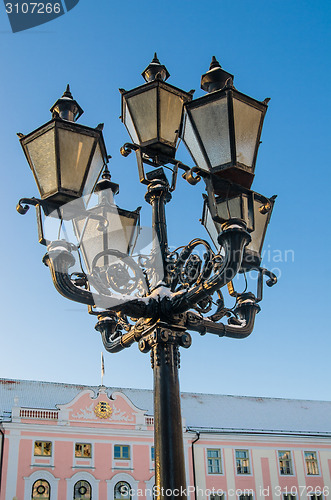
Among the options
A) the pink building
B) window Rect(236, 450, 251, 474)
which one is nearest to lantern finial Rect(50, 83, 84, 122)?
the pink building

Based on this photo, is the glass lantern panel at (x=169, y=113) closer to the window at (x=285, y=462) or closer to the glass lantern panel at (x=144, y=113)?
the glass lantern panel at (x=144, y=113)

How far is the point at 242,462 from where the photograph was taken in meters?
25.2

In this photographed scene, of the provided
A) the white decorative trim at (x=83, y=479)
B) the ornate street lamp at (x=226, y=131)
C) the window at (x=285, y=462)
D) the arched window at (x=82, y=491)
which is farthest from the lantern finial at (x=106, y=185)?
the window at (x=285, y=462)

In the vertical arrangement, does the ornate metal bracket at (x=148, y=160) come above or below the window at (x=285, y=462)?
below

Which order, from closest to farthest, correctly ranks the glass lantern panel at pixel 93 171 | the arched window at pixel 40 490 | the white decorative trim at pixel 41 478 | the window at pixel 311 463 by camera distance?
the glass lantern panel at pixel 93 171, the white decorative trim at pixel 41 478, the arched window at pixel 40 490, the window at pixel 311 463

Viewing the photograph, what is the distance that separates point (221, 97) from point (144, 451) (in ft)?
75.5

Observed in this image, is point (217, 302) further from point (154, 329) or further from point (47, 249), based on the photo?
point (47, 249)

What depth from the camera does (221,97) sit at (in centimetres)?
331

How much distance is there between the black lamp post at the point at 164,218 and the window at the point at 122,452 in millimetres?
20966

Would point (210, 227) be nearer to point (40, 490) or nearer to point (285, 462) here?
point (40, 490)

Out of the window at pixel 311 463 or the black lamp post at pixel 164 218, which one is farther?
the window at pixel 311 463

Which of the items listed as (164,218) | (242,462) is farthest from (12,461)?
(164,218)

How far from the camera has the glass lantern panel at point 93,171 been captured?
11.8 feet

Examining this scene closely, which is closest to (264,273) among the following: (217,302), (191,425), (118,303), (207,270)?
(217,302)
